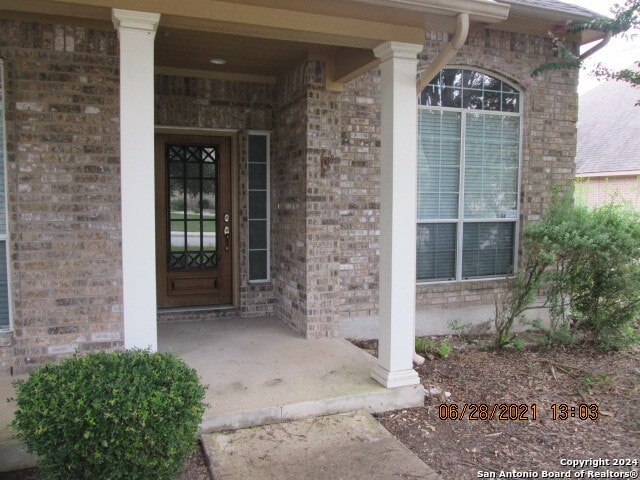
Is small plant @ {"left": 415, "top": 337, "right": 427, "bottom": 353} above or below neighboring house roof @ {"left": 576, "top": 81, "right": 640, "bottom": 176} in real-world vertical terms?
below

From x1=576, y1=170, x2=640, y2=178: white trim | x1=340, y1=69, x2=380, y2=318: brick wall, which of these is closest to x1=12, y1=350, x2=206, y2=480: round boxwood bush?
x1=340, y1=69, x2=380, y2=318: brick wall

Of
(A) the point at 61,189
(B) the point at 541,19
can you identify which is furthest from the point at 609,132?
(A) the point at 61,189

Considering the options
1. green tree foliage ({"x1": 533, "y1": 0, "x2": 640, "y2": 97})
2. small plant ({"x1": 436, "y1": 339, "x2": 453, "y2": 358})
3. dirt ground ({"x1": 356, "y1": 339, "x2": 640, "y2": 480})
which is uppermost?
green tree foliage ({"x1": 533, "y1": 0, "x2": 640, "y2": 97})

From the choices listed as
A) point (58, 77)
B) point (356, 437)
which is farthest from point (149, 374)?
point (58, 77)

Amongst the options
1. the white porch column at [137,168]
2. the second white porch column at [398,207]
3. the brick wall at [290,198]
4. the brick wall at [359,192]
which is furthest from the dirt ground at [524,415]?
the white porch column at [137,168]

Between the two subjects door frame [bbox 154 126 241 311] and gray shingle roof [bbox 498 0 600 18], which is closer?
gray shingle roof [bbox 498 0 600 18]

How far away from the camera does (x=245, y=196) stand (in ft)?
20.1

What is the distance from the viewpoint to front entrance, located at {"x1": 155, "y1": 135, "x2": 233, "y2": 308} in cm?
602

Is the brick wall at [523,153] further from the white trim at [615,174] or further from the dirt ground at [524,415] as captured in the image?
the white trim at [615,174]

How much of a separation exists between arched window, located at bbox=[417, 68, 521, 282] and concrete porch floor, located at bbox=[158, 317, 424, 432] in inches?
71.4

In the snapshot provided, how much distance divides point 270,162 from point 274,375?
282 cm

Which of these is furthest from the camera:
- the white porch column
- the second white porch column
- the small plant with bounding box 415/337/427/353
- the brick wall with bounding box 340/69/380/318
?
the brick wall with bounding box 340/69/380/318

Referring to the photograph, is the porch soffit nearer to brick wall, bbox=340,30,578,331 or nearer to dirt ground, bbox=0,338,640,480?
brick wall, bbox=340,30,578,331

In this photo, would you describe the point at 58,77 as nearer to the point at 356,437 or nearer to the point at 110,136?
the point at 110,136
